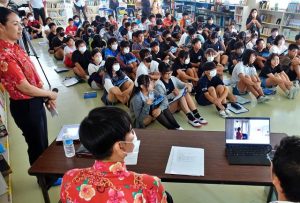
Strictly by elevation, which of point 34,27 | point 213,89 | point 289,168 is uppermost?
point 34,27

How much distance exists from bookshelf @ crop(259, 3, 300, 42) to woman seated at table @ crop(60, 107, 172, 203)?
24.4 feet

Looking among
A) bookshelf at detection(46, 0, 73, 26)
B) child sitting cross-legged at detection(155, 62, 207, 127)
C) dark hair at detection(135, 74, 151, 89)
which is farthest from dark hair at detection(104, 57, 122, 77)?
bookshelf at detection(46, 0, 73, 26)

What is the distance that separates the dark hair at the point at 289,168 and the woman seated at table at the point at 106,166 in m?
0.50

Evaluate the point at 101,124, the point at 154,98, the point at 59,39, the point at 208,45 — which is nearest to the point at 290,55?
the point at 208,45

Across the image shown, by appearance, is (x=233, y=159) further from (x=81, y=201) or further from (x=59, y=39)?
(x=59, y=39)

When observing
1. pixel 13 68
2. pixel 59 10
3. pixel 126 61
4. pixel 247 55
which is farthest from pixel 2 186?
pixel 59 10

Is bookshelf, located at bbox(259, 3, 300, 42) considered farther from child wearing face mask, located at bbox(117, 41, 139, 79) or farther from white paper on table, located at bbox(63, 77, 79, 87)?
white paper on table, located at bbox(63, 77, 79, 87)

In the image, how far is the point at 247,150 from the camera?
5.32 feet

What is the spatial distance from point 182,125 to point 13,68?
2.16 meters

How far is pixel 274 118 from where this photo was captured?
11.0 ft

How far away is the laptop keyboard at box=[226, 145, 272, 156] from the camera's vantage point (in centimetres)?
159

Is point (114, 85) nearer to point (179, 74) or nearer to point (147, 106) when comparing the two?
point (147, 106)

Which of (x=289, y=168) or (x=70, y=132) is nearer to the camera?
(x=289, y=168)

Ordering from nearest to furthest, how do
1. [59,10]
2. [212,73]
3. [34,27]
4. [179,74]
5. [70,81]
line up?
[212,73] < [179,74] < [70,81] < [34,27] < [59,10]
